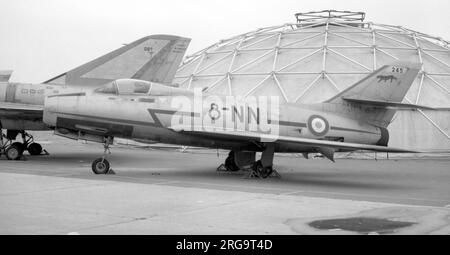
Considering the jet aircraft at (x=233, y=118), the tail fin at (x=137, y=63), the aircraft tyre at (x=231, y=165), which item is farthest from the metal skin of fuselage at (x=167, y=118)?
the tail fin at (x=137, y=63)

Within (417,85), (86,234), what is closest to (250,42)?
(417,85)

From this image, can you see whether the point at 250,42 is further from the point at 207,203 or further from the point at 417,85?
the point at 207,203

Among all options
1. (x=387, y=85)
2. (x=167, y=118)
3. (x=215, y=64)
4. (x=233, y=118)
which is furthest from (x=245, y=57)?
(x=167, y=118)

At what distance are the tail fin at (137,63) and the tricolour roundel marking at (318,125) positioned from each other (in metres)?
9.57

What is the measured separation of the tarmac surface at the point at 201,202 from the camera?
8211 millimetres

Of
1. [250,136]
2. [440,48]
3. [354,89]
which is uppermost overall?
[440,48]

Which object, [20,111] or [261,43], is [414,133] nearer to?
[261,43]

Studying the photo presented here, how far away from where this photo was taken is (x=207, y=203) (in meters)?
10.8

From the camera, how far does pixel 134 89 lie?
17219 mm

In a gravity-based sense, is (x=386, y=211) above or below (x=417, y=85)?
below

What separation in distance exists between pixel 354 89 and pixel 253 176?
4740 mm

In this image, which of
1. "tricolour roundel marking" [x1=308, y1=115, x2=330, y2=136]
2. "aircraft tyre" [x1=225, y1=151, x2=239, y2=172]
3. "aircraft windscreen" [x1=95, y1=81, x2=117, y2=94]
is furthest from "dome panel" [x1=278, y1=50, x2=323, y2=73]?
"aircraft windscreen" [x1=95, y1=81, x2=117, y2=94]

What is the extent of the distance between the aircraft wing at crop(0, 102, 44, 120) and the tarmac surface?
4.50 m
